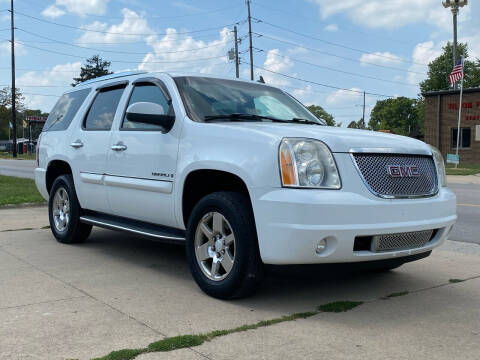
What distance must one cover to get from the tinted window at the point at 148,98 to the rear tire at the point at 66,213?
135cm

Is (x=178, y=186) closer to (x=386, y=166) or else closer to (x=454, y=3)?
(x=386, y=166)

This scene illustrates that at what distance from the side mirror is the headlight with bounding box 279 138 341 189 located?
1322 mm

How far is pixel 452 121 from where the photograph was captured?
39.5m

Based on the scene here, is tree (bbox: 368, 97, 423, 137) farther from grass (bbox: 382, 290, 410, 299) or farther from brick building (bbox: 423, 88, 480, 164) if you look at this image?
grass (bbox: 382, 290, 410, 299)

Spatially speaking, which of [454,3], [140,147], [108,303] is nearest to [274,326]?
[108,303]

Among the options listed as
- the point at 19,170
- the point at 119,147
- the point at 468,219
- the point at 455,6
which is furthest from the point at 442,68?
the point at 119,147

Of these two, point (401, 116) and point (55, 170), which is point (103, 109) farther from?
point (401, 116)

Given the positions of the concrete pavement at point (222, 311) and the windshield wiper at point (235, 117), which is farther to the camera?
the windshield wiper at point (235, 117)

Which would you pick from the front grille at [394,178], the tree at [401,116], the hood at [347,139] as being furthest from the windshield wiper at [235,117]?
the tree at [401,116]

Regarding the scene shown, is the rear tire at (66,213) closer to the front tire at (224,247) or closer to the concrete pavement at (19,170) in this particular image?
the front tire at (224,247)

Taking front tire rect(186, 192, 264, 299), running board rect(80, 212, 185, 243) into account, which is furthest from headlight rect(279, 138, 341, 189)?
running board rect(80, 212, 185, 243)

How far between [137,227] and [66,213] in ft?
5.75

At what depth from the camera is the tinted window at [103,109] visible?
5.78 m

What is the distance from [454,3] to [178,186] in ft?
110
